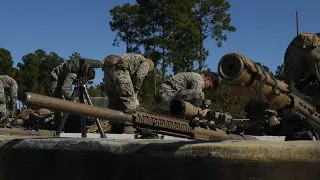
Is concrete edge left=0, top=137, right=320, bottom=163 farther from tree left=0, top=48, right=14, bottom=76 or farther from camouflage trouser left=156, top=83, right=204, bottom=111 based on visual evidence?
tree left=0, top=48, right=14, bottom=76

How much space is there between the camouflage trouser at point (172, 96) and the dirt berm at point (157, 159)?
533cm

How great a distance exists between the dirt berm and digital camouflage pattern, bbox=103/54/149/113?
18.2 ft

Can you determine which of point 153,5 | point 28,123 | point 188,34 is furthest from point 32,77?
point 28,123

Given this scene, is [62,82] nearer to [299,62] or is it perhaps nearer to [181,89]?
[181,89]

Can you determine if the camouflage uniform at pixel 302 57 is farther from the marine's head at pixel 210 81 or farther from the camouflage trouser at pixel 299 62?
the marine's head at pixel 210 81

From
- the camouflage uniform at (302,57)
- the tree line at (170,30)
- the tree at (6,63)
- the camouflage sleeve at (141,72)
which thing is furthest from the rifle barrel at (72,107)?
the tree at (6,63)

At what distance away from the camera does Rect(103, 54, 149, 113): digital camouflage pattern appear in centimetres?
952

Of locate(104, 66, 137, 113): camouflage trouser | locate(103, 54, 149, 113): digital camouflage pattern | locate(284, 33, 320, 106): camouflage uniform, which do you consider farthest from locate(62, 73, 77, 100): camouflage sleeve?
locate(284, 33, 320, 106): camouflage uniform

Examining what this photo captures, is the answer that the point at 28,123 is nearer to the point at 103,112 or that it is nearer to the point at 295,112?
the point at 103,112

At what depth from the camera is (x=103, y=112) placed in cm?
348

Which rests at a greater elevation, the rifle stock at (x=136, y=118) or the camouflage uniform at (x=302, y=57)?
the camouflage uniform at (x=302, y=57)

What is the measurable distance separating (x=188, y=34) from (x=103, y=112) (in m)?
34.7

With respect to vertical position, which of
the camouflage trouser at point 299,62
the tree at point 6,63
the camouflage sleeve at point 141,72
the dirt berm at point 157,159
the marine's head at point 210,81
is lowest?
the dirt berm at point 157,159

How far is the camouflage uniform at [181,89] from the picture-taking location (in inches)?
362
